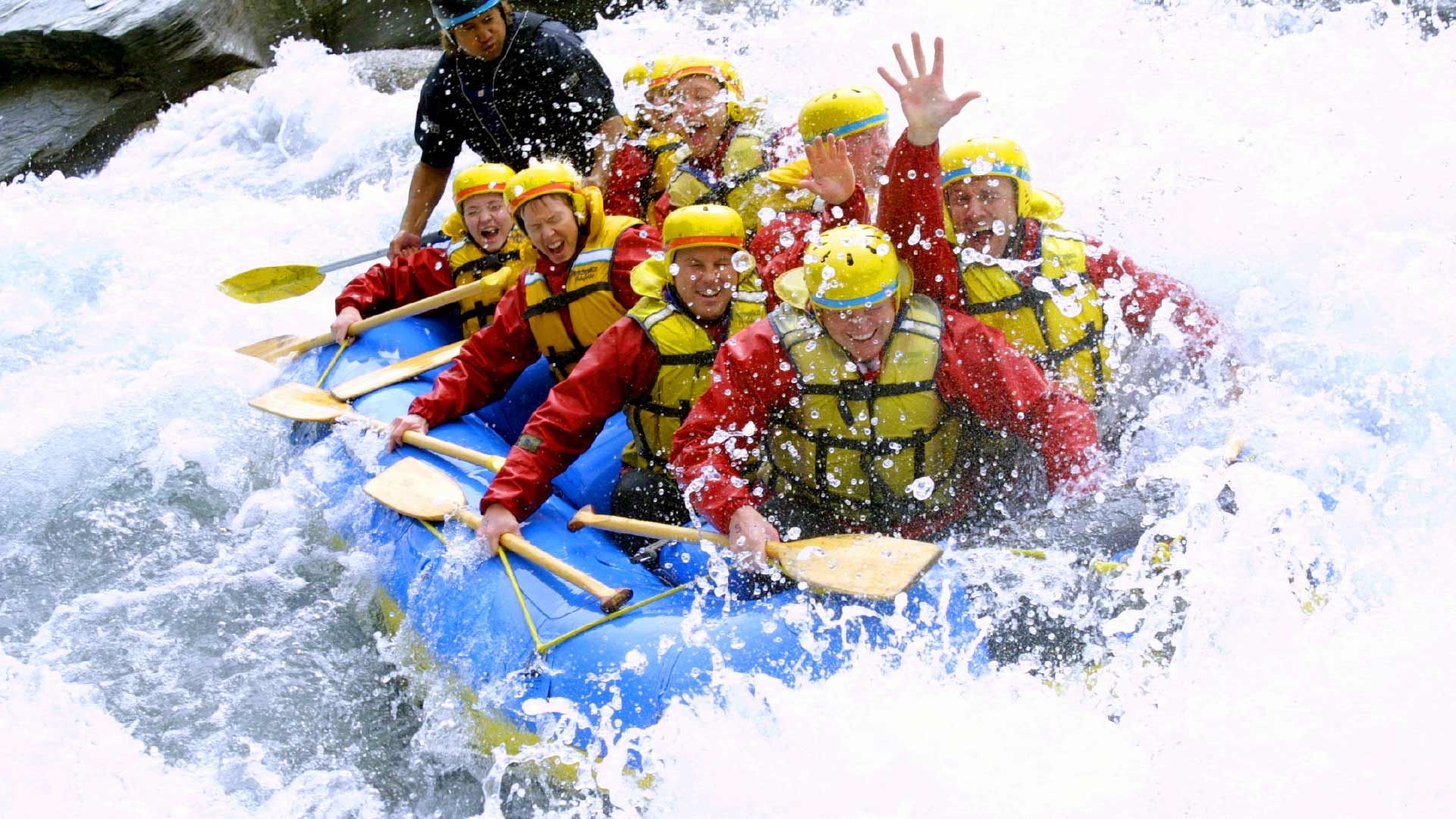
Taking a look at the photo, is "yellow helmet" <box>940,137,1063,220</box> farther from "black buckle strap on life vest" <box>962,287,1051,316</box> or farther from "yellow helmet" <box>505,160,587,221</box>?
"yellow helmet" <box>505,160,587,221</box>

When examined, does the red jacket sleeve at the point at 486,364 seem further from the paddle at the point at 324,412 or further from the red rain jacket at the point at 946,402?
the red rain jacket at the point at 946,402

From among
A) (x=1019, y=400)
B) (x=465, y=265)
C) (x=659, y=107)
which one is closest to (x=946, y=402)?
(x=1019, y=400)

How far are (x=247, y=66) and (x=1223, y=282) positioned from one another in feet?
31.2

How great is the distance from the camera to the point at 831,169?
3834 mm

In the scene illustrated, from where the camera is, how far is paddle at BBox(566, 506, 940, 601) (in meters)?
3.07

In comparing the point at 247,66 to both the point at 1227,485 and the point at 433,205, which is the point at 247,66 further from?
→ the point at 1227,485

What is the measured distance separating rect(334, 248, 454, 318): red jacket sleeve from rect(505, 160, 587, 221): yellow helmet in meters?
1.35

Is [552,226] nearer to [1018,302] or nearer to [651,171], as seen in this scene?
[651,171]

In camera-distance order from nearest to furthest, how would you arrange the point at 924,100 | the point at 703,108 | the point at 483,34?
the point at 924,100 < the point at 703,108 < the point at 483,34

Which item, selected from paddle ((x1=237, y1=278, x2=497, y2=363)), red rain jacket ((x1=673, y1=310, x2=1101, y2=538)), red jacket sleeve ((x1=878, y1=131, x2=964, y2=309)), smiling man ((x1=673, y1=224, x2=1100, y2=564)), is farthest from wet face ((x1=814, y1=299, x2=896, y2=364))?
paddle ((x1=237, y1=278, x2=497, y2=363))

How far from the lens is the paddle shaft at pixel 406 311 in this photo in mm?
5395

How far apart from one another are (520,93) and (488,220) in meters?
0.71

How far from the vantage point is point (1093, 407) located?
387cm

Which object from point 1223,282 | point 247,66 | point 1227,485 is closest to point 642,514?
point 1227,485
